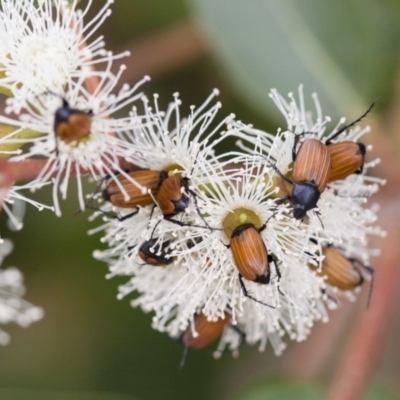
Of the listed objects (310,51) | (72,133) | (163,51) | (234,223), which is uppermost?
(163,51)

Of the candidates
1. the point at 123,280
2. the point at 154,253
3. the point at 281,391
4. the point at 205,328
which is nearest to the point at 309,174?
the point at 154,253

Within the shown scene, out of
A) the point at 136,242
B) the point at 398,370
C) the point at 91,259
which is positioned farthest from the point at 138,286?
the point at 398,370

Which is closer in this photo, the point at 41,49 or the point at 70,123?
the point at 70,123

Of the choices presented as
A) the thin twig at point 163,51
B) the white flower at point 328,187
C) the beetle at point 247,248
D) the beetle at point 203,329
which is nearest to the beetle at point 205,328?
the beetle at point 203,329

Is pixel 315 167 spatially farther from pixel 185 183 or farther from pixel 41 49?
pixel 41 49

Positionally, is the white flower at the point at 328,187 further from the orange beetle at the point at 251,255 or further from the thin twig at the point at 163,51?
the thin twig at the point at 163,51

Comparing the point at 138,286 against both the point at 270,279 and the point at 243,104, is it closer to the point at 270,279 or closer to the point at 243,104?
the point at 270,279

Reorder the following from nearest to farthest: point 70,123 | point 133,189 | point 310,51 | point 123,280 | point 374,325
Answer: point 70,123 → point 133,189 → point 374,325 → point 310,51 → point 123,280
